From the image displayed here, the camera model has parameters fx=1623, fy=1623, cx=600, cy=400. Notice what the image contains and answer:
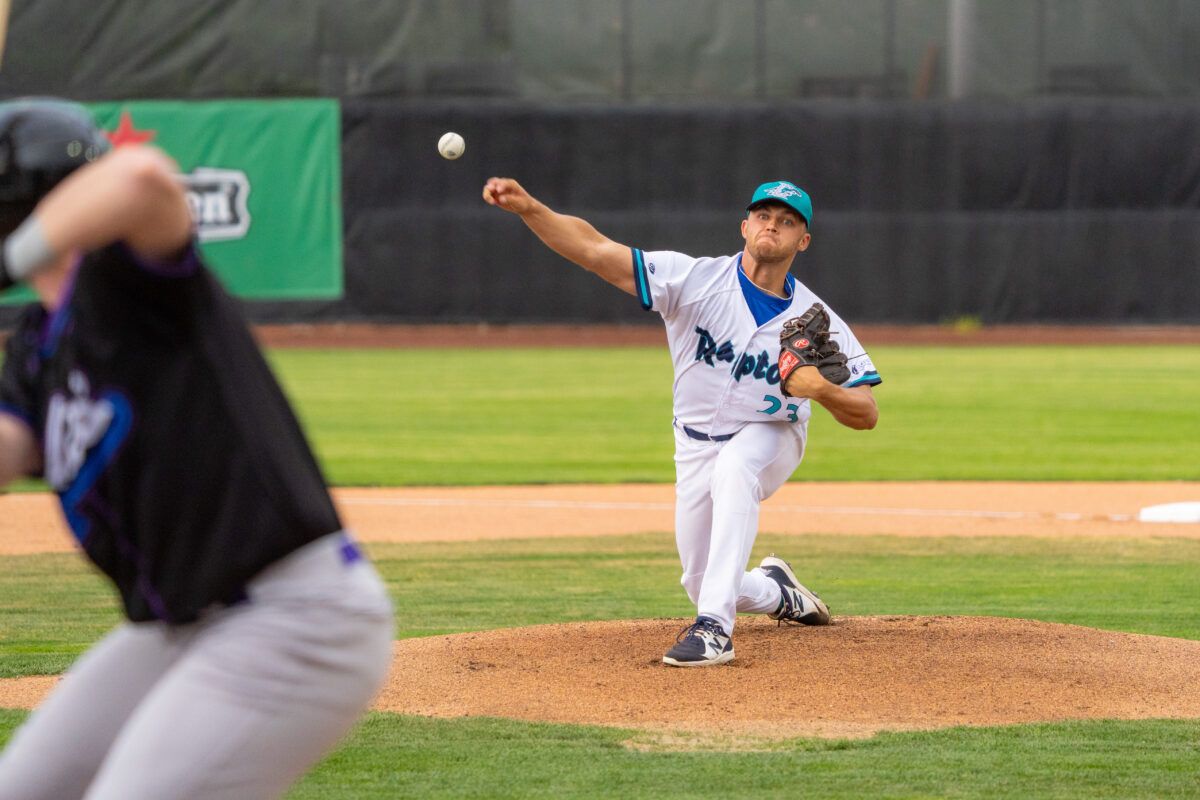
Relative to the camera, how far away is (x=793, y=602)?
611 centimetres

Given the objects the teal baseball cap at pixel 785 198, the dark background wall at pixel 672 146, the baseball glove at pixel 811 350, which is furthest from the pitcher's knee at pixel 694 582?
the dark background wall at pixel 672 146

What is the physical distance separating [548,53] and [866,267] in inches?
269

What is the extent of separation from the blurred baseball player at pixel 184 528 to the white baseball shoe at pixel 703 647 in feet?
10.0

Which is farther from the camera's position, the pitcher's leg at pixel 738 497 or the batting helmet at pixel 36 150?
the pitcher's leg at pixel 738 497

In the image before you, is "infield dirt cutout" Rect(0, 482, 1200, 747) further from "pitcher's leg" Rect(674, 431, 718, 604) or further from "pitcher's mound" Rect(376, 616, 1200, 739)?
"pitcher's leg" Rect(674, 431, 718, 604)

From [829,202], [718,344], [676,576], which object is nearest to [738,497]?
[718,344]

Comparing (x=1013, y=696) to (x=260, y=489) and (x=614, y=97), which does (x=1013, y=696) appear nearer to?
(x=260, y=489)

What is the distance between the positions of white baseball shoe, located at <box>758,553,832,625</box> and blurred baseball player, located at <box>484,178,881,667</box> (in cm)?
7

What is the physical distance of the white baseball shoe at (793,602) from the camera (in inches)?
240

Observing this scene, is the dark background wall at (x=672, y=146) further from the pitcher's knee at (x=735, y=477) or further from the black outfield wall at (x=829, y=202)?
the pitcher's knee at (x=735, y=477)

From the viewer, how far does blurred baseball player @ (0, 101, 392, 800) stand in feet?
7.47

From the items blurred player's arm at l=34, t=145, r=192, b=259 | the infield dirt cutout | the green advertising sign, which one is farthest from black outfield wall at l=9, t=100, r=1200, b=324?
blurred player's arm at l=34, t=145, r=192, b=259

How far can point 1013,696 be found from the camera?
5.20 meters

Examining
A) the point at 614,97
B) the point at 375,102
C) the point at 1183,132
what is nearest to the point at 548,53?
the point at 614,97
